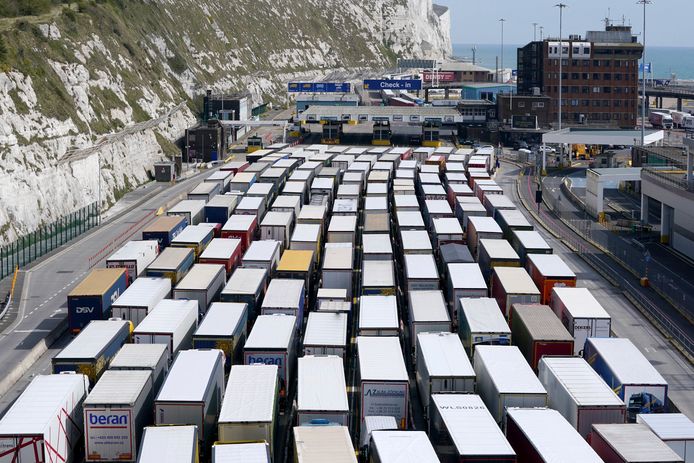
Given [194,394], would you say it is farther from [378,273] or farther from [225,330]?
[378,273]

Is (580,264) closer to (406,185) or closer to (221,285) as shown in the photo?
(406,185)

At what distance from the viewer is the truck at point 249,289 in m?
45.2

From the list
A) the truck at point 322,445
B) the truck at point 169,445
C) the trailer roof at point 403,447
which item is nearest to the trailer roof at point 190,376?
the truck at point 169,445

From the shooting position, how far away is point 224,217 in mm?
65500

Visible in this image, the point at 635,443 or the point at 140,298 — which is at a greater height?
the point at 140,298

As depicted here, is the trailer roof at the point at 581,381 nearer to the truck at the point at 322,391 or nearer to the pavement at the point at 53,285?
the truck at the point at 322,391

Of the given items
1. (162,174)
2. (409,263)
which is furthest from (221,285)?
(162,174)

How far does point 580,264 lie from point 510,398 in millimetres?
32190

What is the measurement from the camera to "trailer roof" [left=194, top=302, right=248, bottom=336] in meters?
39.7

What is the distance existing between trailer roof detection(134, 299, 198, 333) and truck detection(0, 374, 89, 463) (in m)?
5.41

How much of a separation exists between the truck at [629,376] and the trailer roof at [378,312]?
8.05 m

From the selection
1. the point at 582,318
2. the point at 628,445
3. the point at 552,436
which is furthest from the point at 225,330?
the point at 628,445

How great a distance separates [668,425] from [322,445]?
1118cm

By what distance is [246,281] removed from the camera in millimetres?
47438
